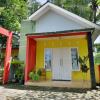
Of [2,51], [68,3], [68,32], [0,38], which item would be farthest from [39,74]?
[68,3]

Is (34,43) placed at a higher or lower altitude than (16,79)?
higher

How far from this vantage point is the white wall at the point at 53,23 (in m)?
18.0

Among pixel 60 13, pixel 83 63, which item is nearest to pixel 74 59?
pixel 83 63

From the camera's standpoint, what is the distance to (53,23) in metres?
18.5

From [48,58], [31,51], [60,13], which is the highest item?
[60,13]

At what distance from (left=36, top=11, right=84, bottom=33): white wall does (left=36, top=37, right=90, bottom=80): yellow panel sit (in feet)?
3.27

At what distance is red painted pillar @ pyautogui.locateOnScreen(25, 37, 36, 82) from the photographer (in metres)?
16.1

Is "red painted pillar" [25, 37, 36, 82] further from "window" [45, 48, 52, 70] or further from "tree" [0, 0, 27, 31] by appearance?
A: "tree" [0, 0, 27, 31]

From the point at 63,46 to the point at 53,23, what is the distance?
217 centimetres

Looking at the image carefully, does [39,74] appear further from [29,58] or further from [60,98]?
[60,98]

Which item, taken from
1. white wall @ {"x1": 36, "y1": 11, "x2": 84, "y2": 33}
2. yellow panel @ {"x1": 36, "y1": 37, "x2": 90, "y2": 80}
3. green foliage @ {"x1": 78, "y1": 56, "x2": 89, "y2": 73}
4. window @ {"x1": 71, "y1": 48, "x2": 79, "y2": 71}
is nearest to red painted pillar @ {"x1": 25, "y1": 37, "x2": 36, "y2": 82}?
yellow panel @ {"x1": 36, "y1": 37, "x2": 90, "y2": 80}

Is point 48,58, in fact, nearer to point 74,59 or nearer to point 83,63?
point 74,59

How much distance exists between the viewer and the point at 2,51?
106 ft

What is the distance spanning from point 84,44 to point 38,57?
390 cm
